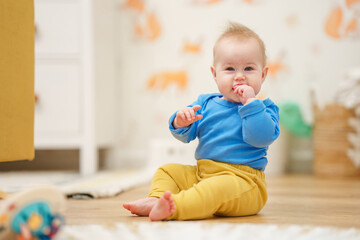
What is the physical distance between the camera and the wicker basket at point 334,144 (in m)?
2.08

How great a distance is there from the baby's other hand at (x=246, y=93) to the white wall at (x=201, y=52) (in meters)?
1.42

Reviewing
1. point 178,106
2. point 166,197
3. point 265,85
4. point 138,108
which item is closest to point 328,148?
point 265,85

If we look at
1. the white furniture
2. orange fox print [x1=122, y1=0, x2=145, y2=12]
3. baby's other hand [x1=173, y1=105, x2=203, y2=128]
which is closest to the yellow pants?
baby's other hand [x1=173, y1=105, x2=203, y2=128]

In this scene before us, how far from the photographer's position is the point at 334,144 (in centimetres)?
211

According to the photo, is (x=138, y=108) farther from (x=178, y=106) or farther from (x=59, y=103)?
(x=59, y=103)

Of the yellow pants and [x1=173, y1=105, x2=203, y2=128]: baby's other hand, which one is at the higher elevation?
[x1=173, y1=105, x2=203, y2=128]: baby's other hand

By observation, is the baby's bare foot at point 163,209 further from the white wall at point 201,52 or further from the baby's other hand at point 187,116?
the white wall at point 201,52

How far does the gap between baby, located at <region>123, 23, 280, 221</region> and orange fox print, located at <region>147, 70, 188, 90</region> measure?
56.2 inches

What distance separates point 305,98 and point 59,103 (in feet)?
4.14

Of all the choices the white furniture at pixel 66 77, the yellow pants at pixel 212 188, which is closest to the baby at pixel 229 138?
the yellow pants at pixel 212 188

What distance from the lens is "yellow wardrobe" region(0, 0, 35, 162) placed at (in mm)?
1100

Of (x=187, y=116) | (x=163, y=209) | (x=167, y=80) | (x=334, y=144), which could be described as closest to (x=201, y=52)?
(x=167, y=80)

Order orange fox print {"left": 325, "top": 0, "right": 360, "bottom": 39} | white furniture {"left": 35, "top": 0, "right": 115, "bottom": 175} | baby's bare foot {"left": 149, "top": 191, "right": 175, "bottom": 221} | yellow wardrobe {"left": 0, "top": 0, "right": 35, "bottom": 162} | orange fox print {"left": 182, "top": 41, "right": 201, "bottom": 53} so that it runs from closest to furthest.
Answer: baby's bare foot {"left": 149, "top": 191, "right": 175, "bottom": 221}
yellow wardrobe {"left": 0, "top": 0, "right": 35, "bottom": 162}
white furniture {"left": 35, "top": 0, "right": 115, "bottom": 175}
orange fox print {"left": 325, "top": 0, "right": 360, "bottom": 39}
orange fox print {"left": 182, "top": 41, "right": 201, "bottom": 53}

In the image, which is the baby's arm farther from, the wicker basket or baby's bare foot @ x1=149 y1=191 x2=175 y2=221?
the wicker basket
